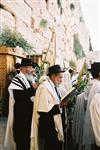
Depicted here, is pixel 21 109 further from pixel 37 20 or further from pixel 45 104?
pixel 37 20

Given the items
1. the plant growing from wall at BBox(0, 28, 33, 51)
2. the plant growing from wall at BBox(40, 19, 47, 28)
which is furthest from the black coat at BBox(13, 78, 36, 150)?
the plant growing from wall at BBox(40, 19, 47, 28)

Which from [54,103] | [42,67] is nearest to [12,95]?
[54,103]

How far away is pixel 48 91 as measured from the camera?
175 inches

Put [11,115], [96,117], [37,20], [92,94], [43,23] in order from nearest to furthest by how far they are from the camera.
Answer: [96,117] → [92,94] → [11,115] → [37,20] → [43,23]

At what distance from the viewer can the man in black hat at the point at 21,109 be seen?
5.05 m

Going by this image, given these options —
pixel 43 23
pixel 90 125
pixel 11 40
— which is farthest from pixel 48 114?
pixel 43 23

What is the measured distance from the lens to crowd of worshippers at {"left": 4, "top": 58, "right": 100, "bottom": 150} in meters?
4.34

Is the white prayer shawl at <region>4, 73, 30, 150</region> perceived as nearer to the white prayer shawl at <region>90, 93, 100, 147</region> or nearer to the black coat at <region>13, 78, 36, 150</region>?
the black coat at <region>13, 78, 36, 150</region>

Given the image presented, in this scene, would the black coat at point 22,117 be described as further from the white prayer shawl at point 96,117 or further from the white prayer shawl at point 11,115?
the white prayer shawl at point 96,117

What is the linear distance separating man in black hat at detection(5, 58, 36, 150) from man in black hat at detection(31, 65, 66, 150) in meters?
0.57

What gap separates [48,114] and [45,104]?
138 mm

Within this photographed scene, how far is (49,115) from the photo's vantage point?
173 inches

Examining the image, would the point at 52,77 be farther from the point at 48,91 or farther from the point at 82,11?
the point at 82,11

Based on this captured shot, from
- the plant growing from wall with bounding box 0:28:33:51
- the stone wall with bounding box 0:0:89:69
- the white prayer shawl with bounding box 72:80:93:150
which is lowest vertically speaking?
the white prayer shawl with bounding box 72:80:93:150
